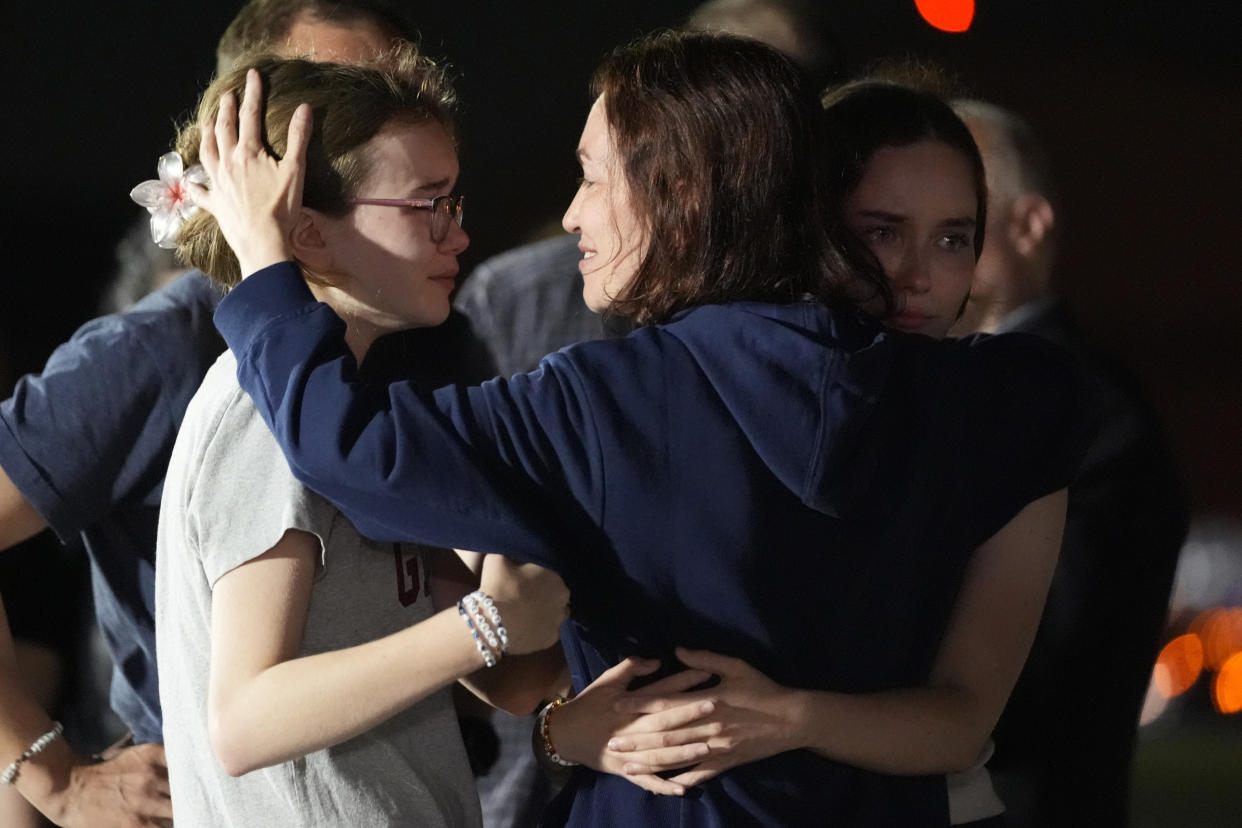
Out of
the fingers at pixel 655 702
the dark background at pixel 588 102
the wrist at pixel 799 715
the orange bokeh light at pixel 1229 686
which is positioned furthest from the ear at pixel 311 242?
the orange bokeh light at pixel 1229 686

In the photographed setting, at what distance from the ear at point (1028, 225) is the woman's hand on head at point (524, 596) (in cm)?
146

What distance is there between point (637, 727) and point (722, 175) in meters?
0.54

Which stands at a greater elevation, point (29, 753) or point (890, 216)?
point (890, 216)

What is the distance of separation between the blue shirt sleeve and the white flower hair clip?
0.33m

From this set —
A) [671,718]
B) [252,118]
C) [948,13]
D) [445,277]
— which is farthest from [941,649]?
[948,13]

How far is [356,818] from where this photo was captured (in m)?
1.31

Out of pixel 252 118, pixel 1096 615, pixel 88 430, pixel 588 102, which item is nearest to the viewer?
pixel 252 118

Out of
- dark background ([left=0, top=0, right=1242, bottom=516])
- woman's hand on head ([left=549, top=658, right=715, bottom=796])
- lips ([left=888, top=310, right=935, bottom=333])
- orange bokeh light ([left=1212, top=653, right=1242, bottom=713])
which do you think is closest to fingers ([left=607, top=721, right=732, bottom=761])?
woman's hand on head ([left=549, top=658, right=715, bottom=796])

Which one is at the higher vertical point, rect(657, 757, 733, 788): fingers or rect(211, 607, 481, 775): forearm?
rect(211, 607, 481, 775): forearm

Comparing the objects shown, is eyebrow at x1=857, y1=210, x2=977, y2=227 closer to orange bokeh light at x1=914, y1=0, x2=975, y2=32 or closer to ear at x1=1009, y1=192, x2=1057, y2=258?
ear at x1=1009, y1=192, x2=1057, y2=258

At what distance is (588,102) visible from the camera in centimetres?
308

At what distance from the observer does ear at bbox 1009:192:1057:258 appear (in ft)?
7.75

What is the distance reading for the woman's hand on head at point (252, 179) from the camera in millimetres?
1329

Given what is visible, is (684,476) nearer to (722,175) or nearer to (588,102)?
(722,175)
